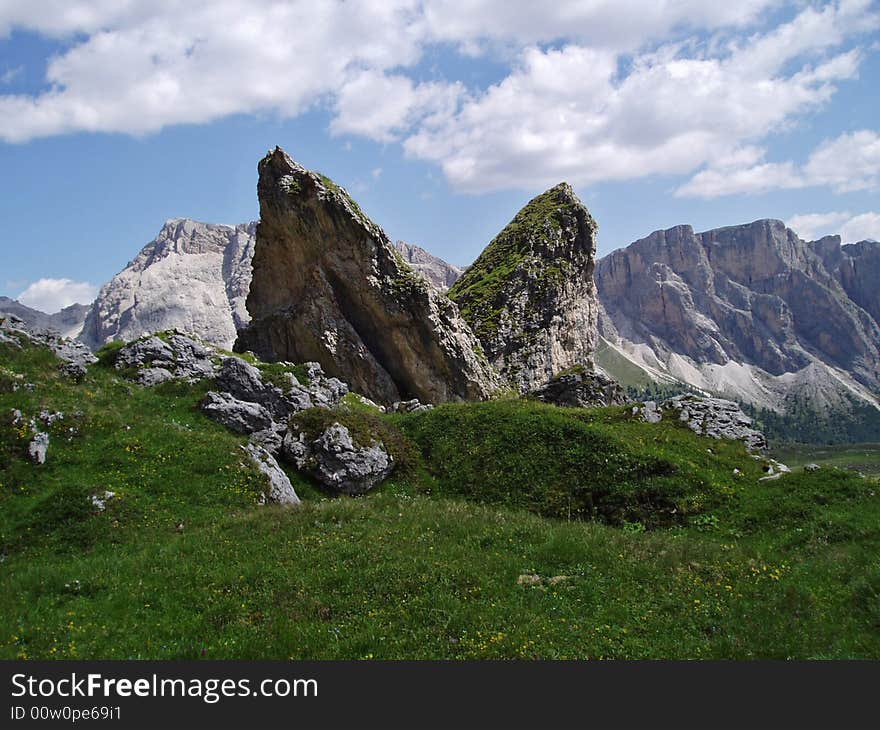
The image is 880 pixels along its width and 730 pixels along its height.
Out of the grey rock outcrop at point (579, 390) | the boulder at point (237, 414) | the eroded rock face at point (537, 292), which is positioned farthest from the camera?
the eroded rock face at point (537, 292)

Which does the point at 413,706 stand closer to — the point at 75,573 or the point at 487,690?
the point at 487,690

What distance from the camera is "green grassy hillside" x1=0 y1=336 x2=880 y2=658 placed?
11500 millimetres

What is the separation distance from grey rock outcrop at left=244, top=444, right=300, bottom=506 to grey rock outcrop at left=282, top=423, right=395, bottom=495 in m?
1.51

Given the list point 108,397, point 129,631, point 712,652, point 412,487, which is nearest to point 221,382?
point 108,397

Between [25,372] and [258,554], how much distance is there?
708 inches

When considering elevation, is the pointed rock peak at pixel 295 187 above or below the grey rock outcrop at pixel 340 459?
above

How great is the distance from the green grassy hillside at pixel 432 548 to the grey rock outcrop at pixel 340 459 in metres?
1.04

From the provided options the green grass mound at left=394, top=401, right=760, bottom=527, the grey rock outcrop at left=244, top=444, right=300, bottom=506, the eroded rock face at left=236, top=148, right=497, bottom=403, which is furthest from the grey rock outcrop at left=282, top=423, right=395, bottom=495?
the eroded rock face at left=236, top=148, right=497, bottom=403

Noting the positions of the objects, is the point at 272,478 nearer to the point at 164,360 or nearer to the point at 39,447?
the point at 39,447

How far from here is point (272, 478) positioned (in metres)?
23.6

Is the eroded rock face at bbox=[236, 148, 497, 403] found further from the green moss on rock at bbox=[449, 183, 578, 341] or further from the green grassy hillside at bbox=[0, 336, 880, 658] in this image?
the green grassy hillside at bbox=[0, 336, 880, 658]

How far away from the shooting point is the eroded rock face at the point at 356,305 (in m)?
51.6

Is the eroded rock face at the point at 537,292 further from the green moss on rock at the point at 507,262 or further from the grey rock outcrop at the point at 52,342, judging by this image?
the grey rock outcrop at the point at 52,342

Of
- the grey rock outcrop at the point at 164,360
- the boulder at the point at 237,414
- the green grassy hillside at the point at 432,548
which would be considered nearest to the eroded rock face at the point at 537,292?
the grey rock outcrop at the point at 164,360
